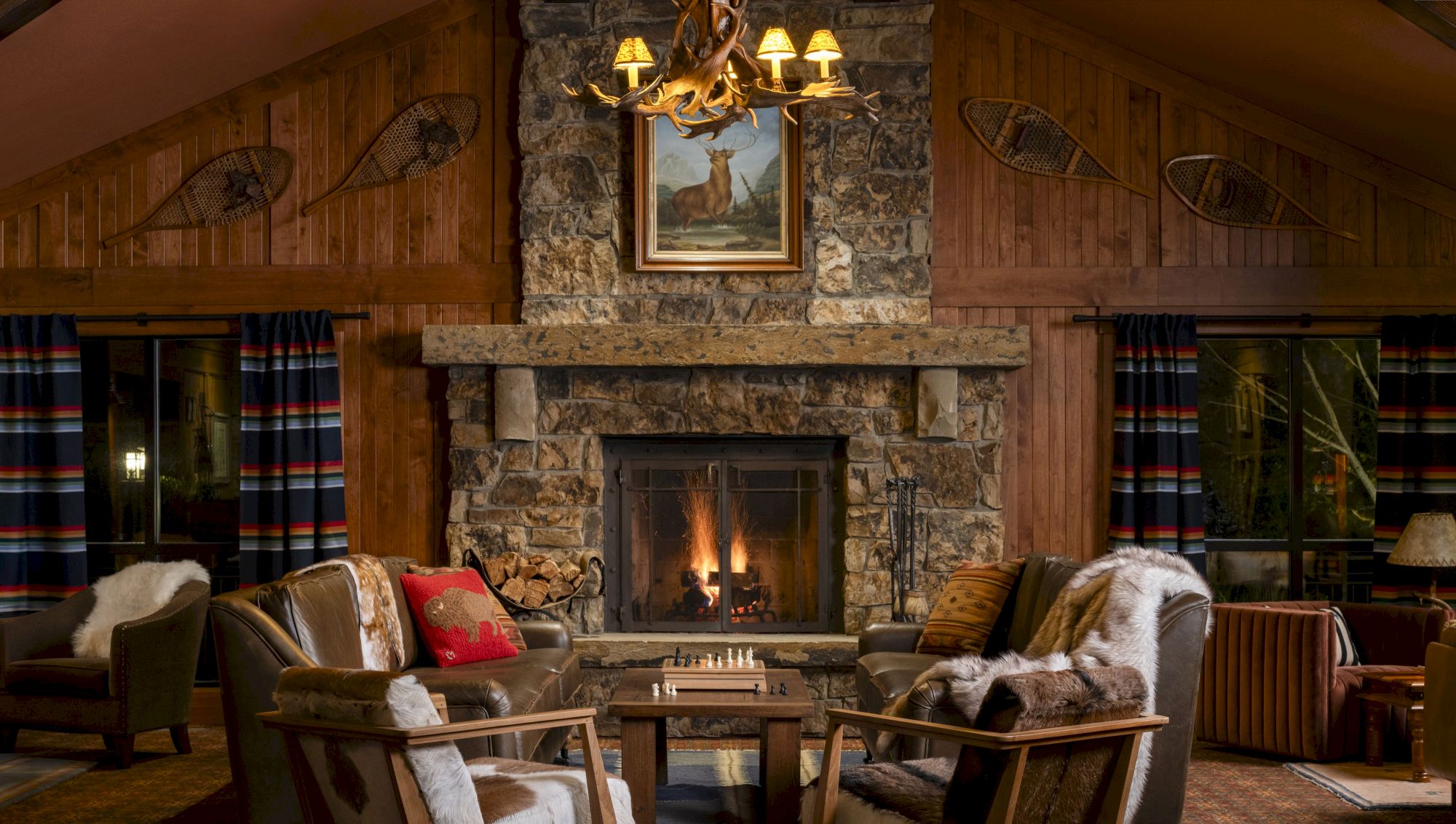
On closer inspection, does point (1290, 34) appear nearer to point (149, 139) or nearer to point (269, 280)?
point (269, 280)

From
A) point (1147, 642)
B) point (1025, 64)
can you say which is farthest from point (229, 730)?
point (1025, 64)

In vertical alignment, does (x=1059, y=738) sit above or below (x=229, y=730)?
above

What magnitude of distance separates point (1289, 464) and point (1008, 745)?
4.28 metres

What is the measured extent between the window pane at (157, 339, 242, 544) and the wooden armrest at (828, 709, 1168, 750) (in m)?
4.49

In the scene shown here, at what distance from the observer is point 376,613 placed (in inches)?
173

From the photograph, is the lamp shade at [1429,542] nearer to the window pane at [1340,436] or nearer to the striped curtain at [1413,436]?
the striped curtain at [1413,436]

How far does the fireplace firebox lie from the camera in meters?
6.02

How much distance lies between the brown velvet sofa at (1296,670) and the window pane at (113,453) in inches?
212

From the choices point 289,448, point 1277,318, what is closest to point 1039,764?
point 1277,318

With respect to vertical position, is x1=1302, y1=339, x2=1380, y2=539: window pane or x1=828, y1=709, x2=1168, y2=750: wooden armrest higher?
x1=1302, y1=339, x2=1380, y2=539: window pane

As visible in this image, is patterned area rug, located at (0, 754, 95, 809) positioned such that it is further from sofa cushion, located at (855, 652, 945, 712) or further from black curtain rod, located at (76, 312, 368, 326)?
sofa cushion, located at (855, 652, 945, 712)

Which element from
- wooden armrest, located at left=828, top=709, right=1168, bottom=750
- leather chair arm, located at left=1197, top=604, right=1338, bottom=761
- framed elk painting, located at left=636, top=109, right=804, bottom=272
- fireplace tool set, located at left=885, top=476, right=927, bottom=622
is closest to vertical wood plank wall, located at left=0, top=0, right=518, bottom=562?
framed elk painting, located at left=636, top=109, right=804, bottom=272

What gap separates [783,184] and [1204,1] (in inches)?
81.5

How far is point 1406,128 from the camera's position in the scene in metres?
5.50
